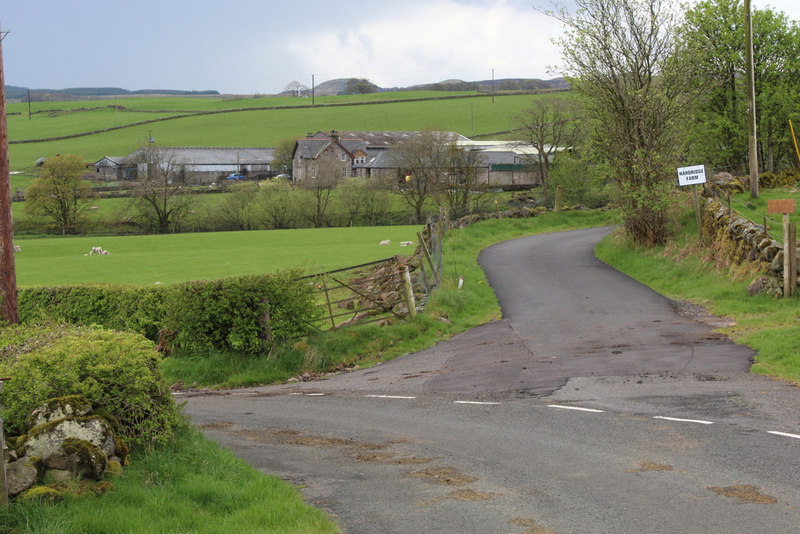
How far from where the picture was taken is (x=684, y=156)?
32625 mm

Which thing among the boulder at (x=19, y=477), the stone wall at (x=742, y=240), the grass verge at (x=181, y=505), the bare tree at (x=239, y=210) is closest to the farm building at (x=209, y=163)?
the bare tree at (x=239, y=210)

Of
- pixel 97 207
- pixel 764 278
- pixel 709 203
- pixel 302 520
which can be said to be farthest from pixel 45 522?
pixel 97 207

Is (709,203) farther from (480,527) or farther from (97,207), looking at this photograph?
(97,207)

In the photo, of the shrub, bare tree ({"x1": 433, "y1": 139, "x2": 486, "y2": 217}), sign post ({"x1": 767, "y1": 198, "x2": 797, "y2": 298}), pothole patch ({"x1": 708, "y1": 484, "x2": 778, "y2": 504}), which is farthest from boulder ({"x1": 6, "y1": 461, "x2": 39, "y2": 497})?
bare tree ({"x1": 433, "y1": 139, "x2": 486, "y2": 217})

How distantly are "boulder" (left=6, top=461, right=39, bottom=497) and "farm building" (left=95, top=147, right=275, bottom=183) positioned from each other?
11385 cm

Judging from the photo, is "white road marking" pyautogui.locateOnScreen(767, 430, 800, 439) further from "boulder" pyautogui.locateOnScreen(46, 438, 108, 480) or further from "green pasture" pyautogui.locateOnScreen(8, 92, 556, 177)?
"green pasture" pyautogui.locateOnScreen(8, 92, 556, 177)

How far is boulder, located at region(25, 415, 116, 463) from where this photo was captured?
24.1 ft

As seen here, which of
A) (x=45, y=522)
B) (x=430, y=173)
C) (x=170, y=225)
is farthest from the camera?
(x=170, y=225)

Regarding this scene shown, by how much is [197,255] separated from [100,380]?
45203 mm

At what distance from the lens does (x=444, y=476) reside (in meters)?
8.95

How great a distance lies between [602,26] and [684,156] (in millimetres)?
6520

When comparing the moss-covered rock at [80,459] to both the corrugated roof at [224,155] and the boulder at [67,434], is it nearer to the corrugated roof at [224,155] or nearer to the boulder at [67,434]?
the boulder at [67,434]

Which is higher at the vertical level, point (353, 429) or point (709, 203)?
point (709, 203)

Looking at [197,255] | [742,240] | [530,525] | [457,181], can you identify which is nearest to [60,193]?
[197,255]
